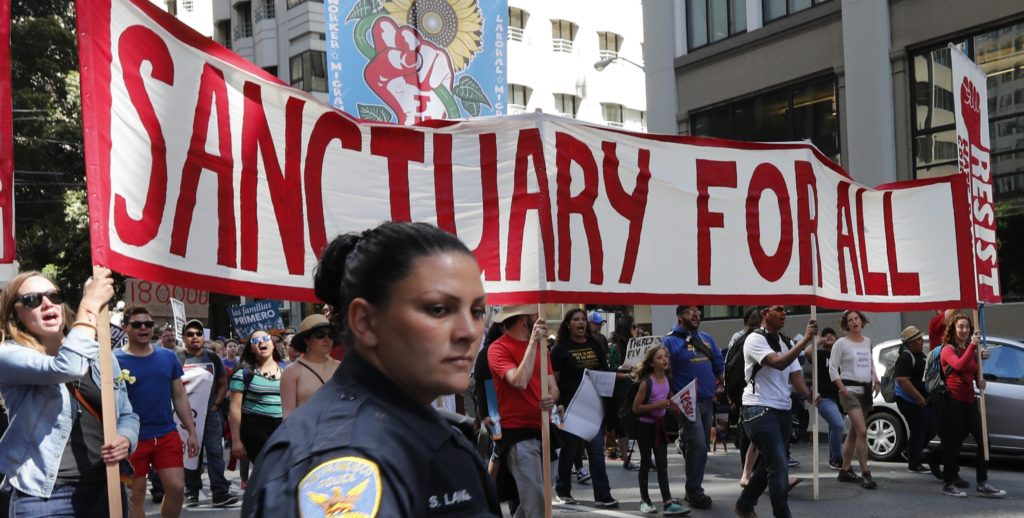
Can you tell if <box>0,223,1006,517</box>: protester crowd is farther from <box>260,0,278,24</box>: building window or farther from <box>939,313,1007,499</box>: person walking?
<box>260,0,278,24</box>: building window

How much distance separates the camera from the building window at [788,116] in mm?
21188

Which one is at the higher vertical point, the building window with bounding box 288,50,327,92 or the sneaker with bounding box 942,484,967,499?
the building window with bounding box 288,50,327,92

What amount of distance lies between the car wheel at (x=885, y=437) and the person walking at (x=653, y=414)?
3.54 meters

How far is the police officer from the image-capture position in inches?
62.1

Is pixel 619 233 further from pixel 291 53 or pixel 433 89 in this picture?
pixel 291 53

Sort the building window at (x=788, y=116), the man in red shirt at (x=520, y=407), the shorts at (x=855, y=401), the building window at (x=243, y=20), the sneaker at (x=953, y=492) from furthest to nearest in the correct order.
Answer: the building window at (x=243, y=20) → the building window at (x=788, y=116) → the shorts at (x=855, y=401) → the sneaker at (x=953, y=492) → the man in red shirt at (x=520, y=407)

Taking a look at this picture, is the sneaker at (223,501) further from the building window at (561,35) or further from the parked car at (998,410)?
the building window at (561,35)

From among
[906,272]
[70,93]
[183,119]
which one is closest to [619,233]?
[183,119]

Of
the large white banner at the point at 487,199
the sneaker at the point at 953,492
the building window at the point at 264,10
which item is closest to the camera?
the large white banner at the point at 487,199

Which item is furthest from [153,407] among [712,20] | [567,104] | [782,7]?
[567,104]

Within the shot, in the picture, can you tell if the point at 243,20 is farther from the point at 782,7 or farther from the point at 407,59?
the point at 407,59

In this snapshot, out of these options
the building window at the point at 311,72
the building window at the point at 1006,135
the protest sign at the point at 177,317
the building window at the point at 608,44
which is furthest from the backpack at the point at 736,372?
the building window at the point at 608,44

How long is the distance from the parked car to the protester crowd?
1.50 feet

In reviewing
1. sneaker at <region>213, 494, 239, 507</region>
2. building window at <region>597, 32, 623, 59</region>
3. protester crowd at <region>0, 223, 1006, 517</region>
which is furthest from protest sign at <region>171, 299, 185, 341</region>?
building window at <region>597, 32, 623, 59</region>
